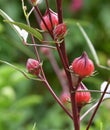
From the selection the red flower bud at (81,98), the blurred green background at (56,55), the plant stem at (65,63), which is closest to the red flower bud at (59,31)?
the plant stem at (65,63)

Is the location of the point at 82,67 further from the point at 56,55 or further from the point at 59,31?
the point at 56,55

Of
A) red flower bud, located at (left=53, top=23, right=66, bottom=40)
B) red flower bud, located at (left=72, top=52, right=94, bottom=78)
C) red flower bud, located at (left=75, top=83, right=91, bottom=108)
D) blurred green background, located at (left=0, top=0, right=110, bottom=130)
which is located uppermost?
red flower bud, located at (left=53, top=23, right=66, bottom=40)

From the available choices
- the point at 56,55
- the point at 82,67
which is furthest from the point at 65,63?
the point at 56,55

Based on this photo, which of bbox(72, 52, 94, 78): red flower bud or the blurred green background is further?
the blurred green background

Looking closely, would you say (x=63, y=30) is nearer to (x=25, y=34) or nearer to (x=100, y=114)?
(x=25, y=34)

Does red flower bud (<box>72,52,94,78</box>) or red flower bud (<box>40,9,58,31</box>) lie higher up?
red flower bud (<box>40,9,58,31</box>)

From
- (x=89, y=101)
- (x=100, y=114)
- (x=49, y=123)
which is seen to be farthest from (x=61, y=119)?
(x=89, y=101)

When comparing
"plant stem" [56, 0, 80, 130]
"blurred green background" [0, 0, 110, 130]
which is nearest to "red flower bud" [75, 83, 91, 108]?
"plant stem" [56, 0, 80, 130]

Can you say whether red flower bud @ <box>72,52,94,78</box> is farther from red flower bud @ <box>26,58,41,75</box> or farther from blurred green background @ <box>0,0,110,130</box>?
blurred green background @ <box>0,0,110,130</box>
